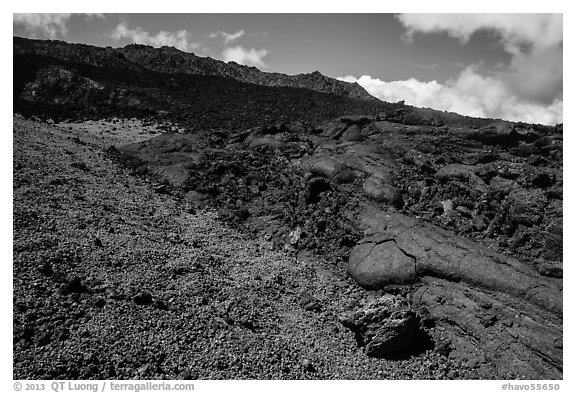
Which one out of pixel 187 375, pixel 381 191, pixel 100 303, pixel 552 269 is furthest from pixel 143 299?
pixel 552 269

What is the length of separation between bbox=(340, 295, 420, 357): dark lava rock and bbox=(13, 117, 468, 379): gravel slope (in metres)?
0.45

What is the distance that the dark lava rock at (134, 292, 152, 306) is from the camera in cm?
1523

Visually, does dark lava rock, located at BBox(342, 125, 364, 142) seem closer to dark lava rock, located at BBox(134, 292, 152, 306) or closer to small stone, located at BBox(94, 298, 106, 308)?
dark lava rock, located at BBox(134, 292, 152, 306)

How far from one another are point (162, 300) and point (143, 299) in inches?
33.2

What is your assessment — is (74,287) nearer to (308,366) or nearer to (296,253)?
→ (308,366)

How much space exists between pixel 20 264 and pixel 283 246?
13.0 meters

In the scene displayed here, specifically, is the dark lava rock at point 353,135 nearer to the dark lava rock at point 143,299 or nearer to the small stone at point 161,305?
the small stone at point 161,305

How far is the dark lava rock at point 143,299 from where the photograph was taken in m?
15.2

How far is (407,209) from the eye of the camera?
72.0ft

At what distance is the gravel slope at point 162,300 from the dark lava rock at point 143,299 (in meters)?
0.04

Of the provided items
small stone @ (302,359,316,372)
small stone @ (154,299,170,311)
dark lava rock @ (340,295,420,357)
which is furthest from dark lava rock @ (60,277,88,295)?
dark lava rock @ (340,295,420,357)

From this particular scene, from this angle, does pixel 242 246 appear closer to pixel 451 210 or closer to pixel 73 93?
pixel 451 210

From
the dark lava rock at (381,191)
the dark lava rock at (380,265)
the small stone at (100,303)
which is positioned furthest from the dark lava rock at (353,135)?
the small stone at (100,303)

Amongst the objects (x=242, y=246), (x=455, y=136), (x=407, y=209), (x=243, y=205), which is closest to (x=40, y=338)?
(x=242, y=246)
